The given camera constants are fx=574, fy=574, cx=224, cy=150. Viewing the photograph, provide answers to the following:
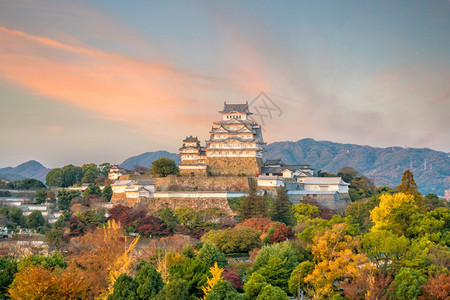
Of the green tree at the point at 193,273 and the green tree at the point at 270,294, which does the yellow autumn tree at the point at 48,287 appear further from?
the green tree at the point at 270,294

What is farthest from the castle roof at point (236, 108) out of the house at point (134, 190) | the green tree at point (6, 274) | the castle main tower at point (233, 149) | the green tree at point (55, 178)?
the green tree at point (6, 274)

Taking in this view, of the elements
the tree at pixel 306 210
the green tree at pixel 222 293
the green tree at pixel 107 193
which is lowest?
the green tree at pixel 222 293

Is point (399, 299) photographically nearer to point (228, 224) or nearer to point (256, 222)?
point (256, 222)

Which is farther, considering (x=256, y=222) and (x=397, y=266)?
(x=256, y=222)

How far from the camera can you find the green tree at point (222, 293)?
67.8 ft

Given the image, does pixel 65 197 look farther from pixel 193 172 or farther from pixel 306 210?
pixel 306 210

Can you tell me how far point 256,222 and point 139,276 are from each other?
17451 millimetres

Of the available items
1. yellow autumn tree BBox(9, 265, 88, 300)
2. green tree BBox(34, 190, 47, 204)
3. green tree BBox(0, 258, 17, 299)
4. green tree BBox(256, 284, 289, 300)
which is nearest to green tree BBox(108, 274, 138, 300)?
yellow autumn tree BBox(9, 265, 88, 300)

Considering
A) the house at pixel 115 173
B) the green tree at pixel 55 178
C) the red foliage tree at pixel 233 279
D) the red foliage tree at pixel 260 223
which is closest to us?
the red foliage tree at pixel 233 279

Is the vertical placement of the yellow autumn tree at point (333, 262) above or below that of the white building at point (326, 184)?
below

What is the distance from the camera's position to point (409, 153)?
468 feet

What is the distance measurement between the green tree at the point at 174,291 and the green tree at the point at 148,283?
726 mm

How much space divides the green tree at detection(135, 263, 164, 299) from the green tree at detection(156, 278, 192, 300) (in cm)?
73

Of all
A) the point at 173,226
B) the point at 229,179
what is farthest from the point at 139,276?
the point at 229,179
